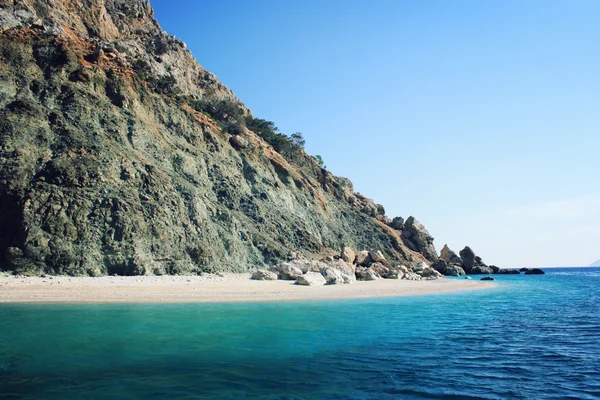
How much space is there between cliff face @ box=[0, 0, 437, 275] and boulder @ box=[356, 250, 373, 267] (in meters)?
3.29

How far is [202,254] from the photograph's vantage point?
105 feet

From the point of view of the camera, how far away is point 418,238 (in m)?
69.1

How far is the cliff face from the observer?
85.7ft

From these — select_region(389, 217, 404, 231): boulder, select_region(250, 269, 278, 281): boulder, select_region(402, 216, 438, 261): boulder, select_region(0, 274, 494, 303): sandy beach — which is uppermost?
select_region(389, 217, 404, 231): boulder

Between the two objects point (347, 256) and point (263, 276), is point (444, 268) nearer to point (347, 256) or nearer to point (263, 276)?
point (347, 256)

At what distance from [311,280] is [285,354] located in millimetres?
19186

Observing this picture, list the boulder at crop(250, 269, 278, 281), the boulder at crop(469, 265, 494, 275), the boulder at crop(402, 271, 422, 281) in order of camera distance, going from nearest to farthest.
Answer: the boulder at crop(250, 269, 278, 281) < the boulder at crop(402, 271, 422, 281) < the boulder at crop(469, 265, 494, 275)

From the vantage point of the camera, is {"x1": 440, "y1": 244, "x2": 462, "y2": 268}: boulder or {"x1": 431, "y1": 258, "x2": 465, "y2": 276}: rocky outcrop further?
{"x1": 440, "y1": 244, "x2": 462, "y2": 268}: boulder

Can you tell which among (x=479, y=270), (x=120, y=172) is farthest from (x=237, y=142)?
(x=479, y=270)

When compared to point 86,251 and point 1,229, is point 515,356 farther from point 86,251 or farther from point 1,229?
point 1,229

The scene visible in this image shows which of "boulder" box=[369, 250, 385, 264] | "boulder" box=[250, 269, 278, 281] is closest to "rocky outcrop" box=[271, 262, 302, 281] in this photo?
"boulder" box=[250, 269, 278, 281]

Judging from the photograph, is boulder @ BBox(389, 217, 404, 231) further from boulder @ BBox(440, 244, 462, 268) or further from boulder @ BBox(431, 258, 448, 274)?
boulder @ BBox(440, 244, 462, 268)

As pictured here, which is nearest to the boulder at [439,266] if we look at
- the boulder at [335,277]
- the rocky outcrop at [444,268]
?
the rocky outcrop at [444,268]

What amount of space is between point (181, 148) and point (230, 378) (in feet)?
114
